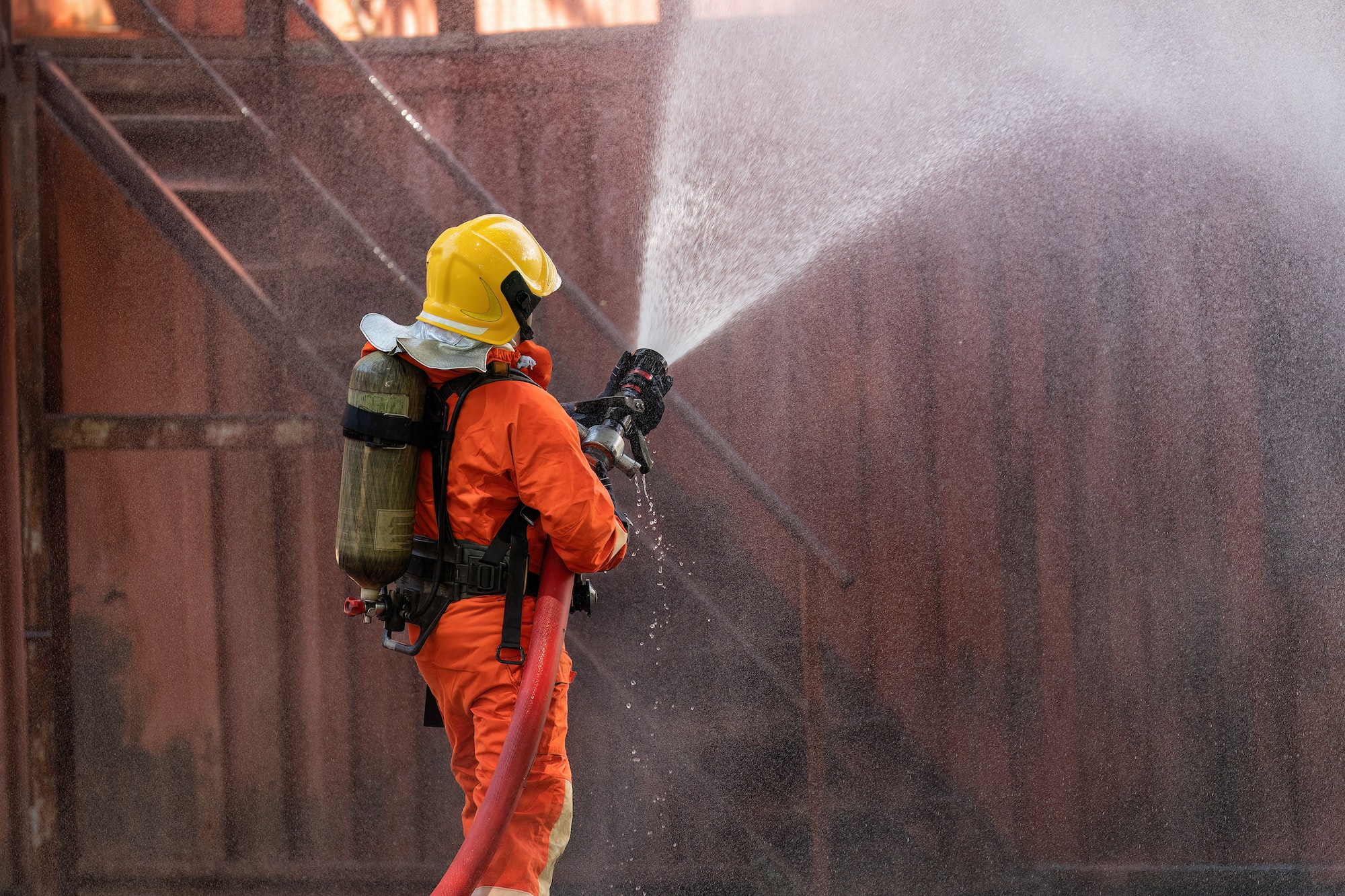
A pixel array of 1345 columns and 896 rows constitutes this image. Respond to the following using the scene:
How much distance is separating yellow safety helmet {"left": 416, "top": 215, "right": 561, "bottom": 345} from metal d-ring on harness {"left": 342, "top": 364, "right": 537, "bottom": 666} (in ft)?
0.45

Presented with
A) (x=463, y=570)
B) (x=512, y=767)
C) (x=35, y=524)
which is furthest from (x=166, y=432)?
(x=512, y=767)

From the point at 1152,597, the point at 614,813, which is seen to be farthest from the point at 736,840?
the point at 1152,597

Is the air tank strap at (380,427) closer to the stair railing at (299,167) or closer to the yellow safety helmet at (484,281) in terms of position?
the yellow safety helmet at (484,281)

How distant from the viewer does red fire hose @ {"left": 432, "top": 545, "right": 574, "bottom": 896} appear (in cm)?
225

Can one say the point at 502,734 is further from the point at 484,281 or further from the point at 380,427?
the point at 484,281

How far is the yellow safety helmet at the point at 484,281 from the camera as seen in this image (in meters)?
2.34

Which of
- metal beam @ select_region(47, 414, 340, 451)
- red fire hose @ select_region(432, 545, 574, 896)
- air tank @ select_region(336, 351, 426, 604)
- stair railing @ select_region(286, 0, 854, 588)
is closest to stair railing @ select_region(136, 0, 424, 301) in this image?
stair railing @ select_region(286, 0, 854, 588)

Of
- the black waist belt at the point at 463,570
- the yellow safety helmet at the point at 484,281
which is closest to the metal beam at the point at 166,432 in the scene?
the black waist belt at the point at 463,570

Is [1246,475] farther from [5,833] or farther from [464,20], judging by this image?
[5,833]

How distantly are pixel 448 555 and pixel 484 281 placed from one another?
0.68 m

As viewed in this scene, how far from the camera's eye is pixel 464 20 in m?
3.68

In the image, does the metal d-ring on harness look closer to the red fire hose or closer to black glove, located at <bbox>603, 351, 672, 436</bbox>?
the red fire hose

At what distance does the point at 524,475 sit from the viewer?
2330 mm

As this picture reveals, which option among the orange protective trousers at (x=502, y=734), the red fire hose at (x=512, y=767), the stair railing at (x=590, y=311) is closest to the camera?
the red fire hose at (x=512, y=767)
